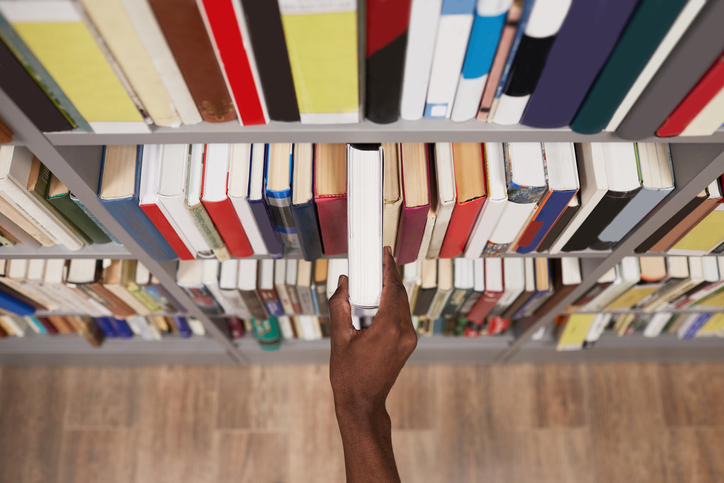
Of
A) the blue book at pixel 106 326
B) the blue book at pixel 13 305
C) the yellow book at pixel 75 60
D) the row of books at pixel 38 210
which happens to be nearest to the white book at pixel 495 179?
the yellow book at pixel 75 60

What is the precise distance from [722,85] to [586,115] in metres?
0.16

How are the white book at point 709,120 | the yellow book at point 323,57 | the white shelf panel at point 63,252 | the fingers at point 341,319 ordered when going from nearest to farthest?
1. the yellow book at point 323,57
2. the white book at point 709,120
3. the fingers at point 341,319
4. the white shelf panel at point 63,252

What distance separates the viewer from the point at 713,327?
1.72 m

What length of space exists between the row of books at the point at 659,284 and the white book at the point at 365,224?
786mm

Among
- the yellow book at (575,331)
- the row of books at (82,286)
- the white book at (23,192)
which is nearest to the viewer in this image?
the white book at (23,192)

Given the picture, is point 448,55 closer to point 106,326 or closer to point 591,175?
point 591,175

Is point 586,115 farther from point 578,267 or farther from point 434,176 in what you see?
point 578,267

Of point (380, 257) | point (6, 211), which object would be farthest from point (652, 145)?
point (6, 211)

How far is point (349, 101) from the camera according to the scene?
24.8 inches

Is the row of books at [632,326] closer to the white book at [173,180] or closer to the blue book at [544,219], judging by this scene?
the blue book at [544,219]

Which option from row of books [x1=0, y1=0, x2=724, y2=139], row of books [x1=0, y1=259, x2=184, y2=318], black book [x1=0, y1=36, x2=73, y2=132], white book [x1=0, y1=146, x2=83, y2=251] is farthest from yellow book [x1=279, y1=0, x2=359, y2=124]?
row of books [x1=0, y1=259, x2=184, y2=318]

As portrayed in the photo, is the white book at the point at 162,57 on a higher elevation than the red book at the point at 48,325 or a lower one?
higher

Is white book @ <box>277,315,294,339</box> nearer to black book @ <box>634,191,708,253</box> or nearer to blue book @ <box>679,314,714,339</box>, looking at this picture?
black book @ <box>634,191,708,253</box>

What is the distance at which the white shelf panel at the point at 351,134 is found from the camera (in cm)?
68
